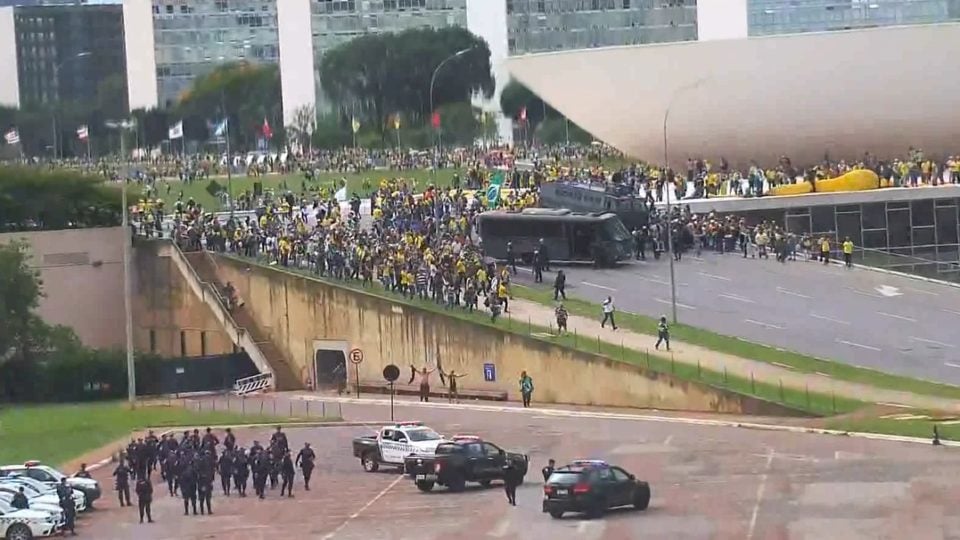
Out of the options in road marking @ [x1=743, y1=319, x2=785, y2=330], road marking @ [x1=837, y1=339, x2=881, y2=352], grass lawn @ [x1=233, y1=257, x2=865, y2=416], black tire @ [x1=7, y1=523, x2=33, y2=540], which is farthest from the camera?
road marking @ [x1=743, y1=319, x2=785, y2=330]

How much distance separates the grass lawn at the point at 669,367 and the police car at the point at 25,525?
16.9 m

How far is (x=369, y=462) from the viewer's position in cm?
3878

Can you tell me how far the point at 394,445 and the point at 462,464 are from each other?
11.0ft

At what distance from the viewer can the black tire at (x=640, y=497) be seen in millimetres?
31453

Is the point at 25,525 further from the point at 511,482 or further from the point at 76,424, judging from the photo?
the point at 76,424

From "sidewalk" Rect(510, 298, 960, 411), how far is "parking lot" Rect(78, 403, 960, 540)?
4083 millimetres

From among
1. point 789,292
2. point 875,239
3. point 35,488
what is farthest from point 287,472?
point 875,239

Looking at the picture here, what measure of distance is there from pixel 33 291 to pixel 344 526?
28042 mm

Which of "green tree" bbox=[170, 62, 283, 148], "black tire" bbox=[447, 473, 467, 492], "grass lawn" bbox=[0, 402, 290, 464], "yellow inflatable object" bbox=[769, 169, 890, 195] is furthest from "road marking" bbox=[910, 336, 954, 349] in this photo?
"green tree" bbox=[170, 62, 283, 148]

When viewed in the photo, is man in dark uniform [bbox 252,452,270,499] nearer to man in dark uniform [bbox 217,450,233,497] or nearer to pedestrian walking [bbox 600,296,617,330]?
man in dark uniform [bbox 217,450,233,497]

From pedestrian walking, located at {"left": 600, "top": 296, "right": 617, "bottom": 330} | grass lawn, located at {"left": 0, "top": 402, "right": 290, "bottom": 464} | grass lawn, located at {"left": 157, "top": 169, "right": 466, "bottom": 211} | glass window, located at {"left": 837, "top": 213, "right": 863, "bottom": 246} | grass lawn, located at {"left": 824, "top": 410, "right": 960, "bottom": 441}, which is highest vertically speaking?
grass lawn, located at {"left": 157, "top": 169, "right": 466, "bottom": 211}

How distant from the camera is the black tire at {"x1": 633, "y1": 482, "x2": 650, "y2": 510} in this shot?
3145 centimetres

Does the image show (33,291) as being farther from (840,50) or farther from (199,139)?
(199,139)

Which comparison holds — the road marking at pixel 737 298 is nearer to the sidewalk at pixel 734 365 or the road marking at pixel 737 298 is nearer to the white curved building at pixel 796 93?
the sidewalk at pixel 734 365
